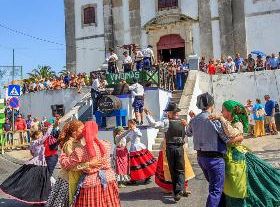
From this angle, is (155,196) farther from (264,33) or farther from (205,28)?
(205,28)

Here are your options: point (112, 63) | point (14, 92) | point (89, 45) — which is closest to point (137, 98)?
point (112, 63)

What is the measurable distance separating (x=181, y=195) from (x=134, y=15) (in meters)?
21.0

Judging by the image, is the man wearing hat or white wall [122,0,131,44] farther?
white wall [122,0,131,44]

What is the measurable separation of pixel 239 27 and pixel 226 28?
75 cm

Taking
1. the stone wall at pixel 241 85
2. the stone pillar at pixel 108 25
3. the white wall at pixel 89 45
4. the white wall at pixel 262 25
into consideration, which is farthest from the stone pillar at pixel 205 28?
the white wall at pixel 89 45

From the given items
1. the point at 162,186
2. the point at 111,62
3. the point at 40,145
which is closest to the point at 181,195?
the point at 162,186

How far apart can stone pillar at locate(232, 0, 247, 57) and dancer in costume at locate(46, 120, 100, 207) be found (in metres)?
19.9

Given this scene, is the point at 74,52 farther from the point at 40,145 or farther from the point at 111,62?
the point at 40,145

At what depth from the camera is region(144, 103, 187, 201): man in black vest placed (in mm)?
8291

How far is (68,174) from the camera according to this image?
252 inches

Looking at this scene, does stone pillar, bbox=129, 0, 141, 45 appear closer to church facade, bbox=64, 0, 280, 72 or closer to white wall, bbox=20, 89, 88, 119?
church facade, bbox=64, 0, 280, 72

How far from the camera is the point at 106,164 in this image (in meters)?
Result: 6.00

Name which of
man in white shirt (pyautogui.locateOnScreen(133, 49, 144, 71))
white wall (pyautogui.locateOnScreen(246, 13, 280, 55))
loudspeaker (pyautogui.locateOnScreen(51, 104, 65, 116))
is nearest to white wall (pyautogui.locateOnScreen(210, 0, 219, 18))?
white wall (pyautogui.locateOnScreen(246, 13, 280, 55))

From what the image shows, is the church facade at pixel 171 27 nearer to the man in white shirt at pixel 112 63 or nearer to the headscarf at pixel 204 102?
the man in white shirt at pixel 112 63
